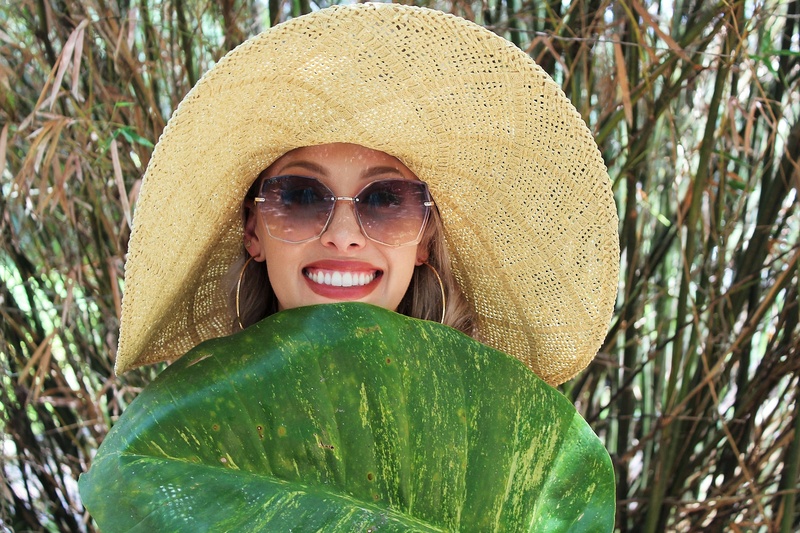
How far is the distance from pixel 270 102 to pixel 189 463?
43 centimetres

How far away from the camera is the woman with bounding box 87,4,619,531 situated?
65 cm

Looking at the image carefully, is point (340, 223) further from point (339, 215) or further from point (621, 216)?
point (621, 216)

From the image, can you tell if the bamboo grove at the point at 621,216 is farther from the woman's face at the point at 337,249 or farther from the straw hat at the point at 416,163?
the woman's face at the point at 337,249

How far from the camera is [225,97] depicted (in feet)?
2.84

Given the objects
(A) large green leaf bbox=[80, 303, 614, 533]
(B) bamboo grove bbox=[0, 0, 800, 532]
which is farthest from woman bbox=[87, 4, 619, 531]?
(B) bamboo grove bbox=[0, 0, 800, 532]

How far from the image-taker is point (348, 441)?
66 cm

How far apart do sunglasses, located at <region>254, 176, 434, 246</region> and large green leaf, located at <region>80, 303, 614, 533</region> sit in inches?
9.0

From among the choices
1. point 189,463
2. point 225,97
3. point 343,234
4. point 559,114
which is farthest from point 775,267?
point 189,463

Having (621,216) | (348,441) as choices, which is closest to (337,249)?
(348,441)

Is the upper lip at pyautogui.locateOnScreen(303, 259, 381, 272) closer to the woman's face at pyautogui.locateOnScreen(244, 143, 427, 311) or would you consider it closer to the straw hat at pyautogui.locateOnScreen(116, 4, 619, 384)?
the woman's face at pyautogui.locateOnScreen(244, 143, 427, 311)

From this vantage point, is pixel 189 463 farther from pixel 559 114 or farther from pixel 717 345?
pixel 717 345

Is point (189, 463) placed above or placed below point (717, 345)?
above

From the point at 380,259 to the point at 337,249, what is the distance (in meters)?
0.05

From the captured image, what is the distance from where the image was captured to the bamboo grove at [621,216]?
1427 mm
